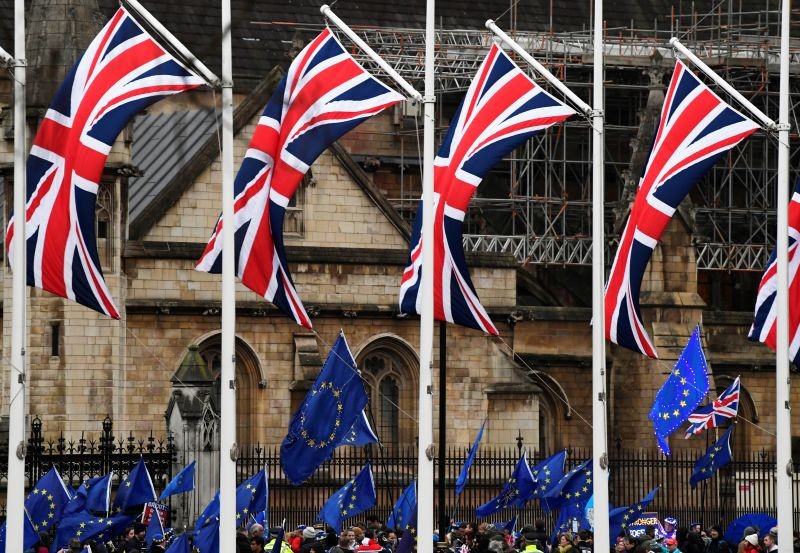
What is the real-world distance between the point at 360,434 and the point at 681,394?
6.32m

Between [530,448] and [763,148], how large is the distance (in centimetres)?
1197

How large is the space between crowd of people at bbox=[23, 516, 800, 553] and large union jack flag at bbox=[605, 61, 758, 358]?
301 cm

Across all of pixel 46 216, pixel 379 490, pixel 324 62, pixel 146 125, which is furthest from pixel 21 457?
pixel 146 125

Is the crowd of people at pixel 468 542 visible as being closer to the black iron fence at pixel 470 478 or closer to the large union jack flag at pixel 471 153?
the large union jack flag at pixel 471 153

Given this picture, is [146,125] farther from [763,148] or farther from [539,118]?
[539,118]

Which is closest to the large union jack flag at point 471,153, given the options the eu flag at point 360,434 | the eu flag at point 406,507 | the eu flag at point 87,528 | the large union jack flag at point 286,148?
the large union jack flag at point 286,148

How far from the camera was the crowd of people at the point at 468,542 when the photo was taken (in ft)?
93.2

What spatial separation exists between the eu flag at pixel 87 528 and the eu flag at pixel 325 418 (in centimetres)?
244

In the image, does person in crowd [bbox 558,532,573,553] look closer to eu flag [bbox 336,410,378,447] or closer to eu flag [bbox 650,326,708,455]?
eu flag [bbox 336,410,378,447]

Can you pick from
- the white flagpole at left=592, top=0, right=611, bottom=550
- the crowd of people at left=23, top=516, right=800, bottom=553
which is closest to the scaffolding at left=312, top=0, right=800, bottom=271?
the crowd of people at left=23, top=516, right=800, bottom=553

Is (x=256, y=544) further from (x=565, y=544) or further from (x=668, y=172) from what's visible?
(x=668, y=172)

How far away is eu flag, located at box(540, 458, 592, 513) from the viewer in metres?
36.8

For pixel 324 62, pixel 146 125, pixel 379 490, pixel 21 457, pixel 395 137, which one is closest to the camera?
pixel 21 457

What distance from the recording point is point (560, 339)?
4975cm
